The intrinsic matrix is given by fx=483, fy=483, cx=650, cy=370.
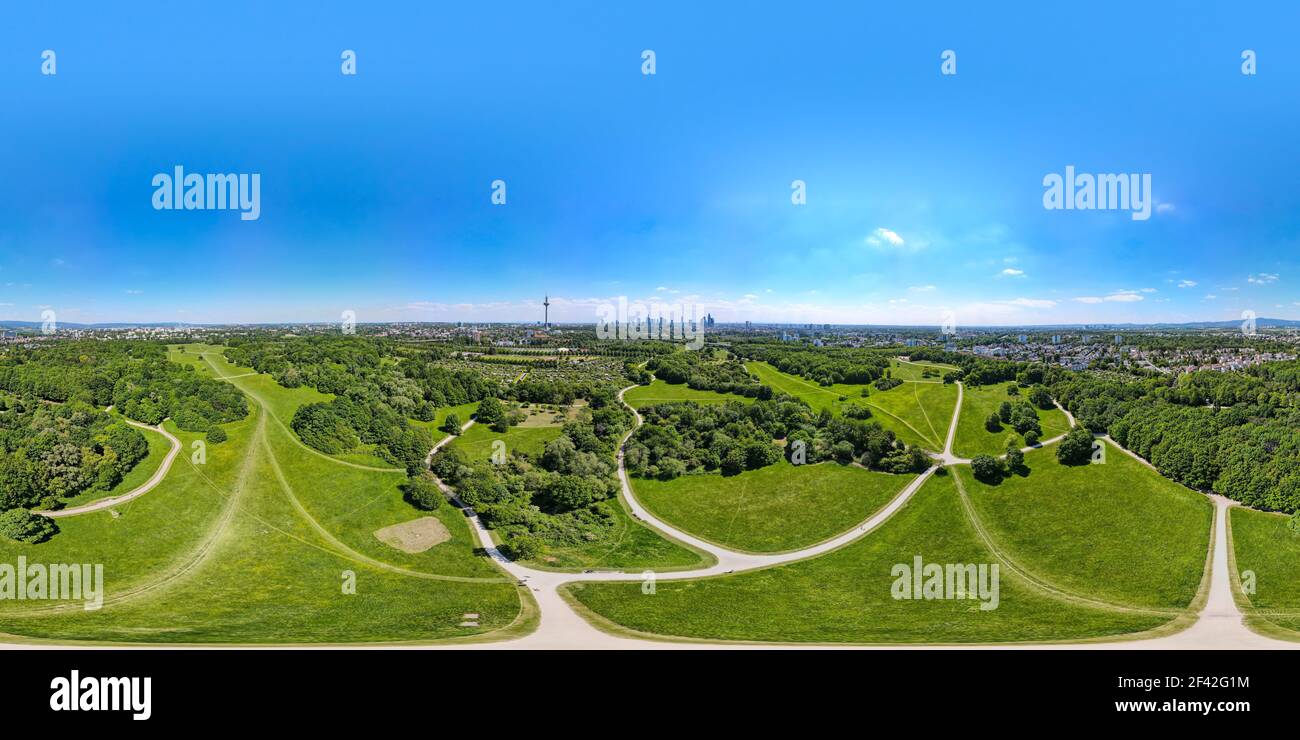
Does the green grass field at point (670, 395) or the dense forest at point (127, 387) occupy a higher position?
the dense forest at point (127, 387)

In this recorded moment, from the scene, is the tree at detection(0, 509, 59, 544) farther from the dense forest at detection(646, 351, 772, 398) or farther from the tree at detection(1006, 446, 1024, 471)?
the tree at detection(1006, 446, 1024, 471)

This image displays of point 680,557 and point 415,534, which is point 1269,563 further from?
point 415,534

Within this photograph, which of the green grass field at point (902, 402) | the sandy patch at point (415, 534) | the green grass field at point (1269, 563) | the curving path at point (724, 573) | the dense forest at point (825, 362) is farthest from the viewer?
the dense forest at point (825, 362)

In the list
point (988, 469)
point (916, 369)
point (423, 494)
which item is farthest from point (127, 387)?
point (916, 369)

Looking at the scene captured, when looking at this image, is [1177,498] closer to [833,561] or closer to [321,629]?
[833,561]

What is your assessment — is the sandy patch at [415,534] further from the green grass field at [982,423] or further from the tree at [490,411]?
the green grass field at [982,423]

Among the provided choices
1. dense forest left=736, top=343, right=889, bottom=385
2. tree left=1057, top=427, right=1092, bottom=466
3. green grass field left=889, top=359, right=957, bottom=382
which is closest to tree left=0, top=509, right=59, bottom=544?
dense forest left=736, top=343, right=889, bottom=385

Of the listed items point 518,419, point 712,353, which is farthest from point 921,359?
point 518,419

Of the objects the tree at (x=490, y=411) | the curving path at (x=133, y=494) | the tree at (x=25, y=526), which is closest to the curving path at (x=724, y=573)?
the tree at (x=490, y=411)
